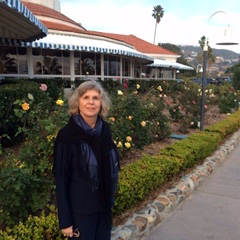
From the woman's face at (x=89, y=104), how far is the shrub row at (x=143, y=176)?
3.72 feet

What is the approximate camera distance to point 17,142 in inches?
199

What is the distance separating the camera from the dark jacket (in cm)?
175

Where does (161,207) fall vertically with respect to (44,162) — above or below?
below

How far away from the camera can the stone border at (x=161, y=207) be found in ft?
9.10

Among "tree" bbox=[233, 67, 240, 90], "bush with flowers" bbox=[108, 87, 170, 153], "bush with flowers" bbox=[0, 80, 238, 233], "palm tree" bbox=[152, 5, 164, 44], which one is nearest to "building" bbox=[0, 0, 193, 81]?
"bush with flowers" bbox=[108, 87, 170, 153]

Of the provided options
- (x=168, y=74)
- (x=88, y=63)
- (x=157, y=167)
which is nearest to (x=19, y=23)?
(x=157, y=167)

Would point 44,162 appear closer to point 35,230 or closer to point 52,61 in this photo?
point 35,230

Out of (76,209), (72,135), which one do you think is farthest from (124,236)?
(72,135)

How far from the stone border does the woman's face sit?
146cm

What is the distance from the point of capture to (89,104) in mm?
1849

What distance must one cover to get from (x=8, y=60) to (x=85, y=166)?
1087 cm

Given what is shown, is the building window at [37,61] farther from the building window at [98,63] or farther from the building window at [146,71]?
the building window at [146,71]

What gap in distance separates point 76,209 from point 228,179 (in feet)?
12.4

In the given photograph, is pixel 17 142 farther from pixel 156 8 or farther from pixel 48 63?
pixel 156 8
